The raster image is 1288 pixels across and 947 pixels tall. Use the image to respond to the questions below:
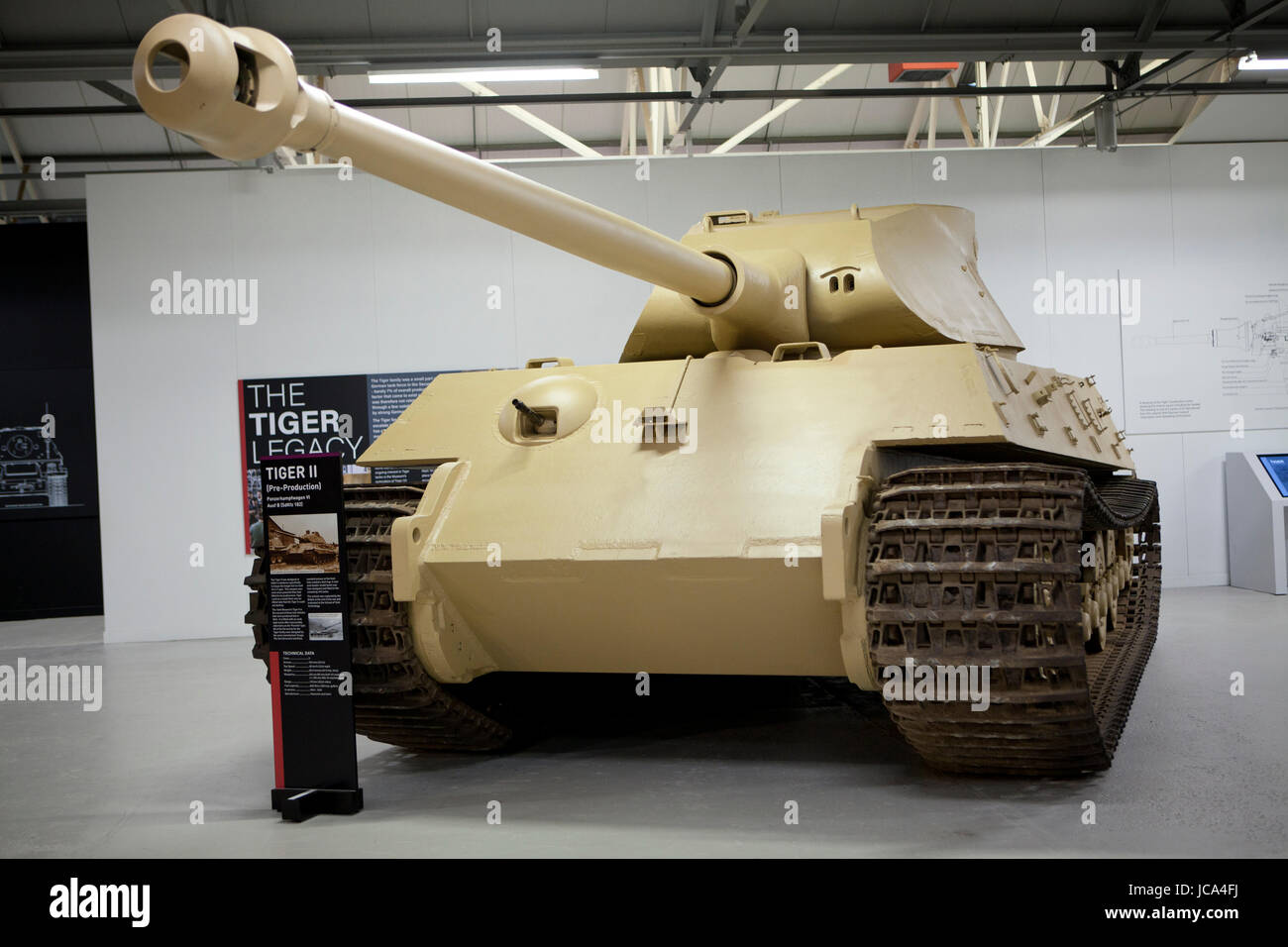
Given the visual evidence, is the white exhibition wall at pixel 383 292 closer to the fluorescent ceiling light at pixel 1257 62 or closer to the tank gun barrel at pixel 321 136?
the fluorescent ceiling light at pixel 1257 62

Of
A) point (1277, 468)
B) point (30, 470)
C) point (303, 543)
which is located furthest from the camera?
point (30, 470)

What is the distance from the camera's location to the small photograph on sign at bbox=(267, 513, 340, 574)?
5098 mm

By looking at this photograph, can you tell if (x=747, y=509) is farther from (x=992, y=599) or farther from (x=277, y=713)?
(x=277, y=713)

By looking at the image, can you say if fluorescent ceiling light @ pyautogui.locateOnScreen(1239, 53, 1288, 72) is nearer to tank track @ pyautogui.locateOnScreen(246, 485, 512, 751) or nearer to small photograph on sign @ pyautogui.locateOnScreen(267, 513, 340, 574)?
tank track @ pyautogui.locateOnScreen(246, 485, 512, 751)

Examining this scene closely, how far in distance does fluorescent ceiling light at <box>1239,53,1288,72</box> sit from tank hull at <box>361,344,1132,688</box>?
238 inches

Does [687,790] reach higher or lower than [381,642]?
lower

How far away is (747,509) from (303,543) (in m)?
1.88

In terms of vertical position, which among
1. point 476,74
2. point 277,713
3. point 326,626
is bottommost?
point 277,713

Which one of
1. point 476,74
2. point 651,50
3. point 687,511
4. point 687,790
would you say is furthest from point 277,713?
point 651,50

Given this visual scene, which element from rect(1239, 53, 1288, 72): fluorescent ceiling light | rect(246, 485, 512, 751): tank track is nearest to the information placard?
rect(246, 485, 512, 751): tank track

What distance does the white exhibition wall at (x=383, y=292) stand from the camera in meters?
11.1

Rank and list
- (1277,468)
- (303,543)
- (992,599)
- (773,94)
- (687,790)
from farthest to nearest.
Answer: (1277,468), (773,94), (687,790), (303,543), (992,599)

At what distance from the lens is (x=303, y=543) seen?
16.9ft

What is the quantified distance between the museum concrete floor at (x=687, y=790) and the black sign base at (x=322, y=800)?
0.08 m
